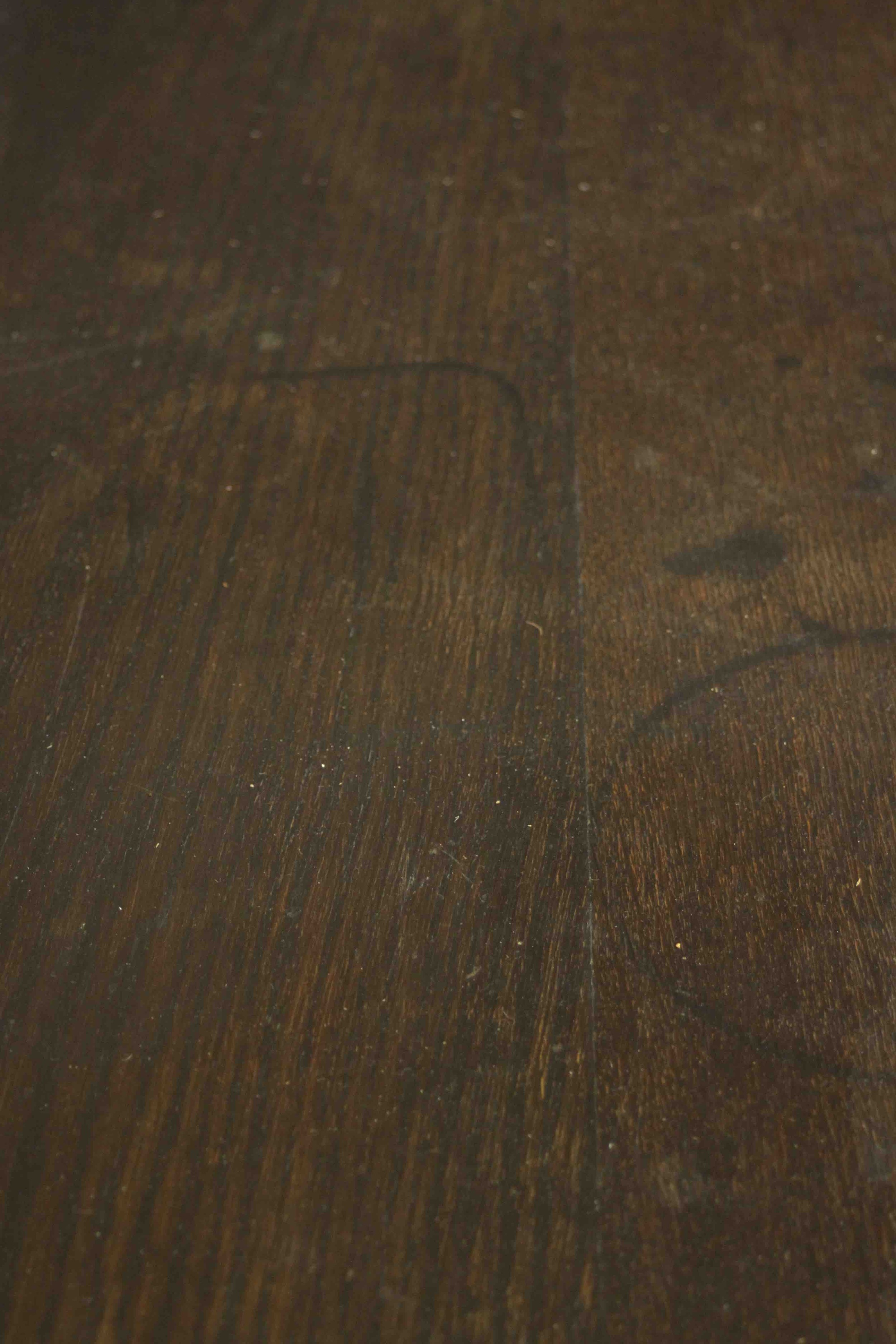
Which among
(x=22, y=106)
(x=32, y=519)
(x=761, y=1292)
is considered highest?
(x=22, y=106)

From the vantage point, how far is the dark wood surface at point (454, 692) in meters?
0.47

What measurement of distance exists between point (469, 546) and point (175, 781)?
0.19 metres

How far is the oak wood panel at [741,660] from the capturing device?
0.47 m

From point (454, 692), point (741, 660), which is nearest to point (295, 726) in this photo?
point (454, 692)

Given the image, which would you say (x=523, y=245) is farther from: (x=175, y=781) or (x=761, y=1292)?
(x=761, y=1292)

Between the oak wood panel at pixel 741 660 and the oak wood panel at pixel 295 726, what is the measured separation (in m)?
0.02

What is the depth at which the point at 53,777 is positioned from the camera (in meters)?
0.59

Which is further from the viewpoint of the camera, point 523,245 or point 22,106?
point 22,106

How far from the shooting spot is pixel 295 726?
1.97 feet

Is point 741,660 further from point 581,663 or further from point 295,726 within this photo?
point 295,726

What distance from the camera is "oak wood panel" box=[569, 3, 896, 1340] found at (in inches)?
18.6

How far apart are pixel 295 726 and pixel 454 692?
7 centimetres

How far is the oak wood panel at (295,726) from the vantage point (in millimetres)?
474

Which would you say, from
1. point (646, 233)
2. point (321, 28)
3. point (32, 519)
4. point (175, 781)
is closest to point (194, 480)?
point (32, 519)
